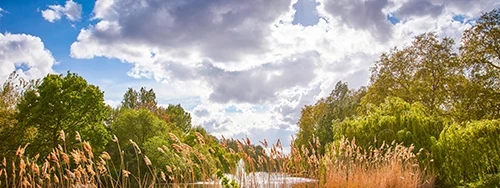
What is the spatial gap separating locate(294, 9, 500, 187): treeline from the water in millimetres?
1107

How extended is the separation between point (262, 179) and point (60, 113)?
18.1m

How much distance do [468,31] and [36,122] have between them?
19.4 m

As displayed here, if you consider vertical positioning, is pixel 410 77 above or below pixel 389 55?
below

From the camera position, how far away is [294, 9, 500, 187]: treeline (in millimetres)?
12055

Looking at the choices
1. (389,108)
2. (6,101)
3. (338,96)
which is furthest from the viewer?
(338,96)

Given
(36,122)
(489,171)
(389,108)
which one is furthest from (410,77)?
(36,122)

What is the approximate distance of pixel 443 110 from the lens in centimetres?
1961

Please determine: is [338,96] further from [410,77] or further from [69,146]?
[69,146]

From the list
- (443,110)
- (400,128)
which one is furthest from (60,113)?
(443,110)

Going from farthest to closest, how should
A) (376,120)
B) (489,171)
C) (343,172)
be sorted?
(376,120) < (489,171) < (343,172)

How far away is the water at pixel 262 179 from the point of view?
20.5 feet

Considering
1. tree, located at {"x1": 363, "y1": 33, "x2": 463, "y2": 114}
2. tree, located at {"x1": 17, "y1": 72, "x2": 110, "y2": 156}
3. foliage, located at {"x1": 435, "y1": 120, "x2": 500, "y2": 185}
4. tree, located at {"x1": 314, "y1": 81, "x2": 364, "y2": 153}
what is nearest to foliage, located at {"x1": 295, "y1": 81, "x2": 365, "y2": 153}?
tree, located at {"x1": 314, "y1": 81, "x2": 364, "y2": 153}

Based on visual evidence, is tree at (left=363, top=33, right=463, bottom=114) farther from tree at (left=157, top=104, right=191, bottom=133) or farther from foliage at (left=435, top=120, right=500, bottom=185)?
tree at (left=157, top=104, right=191, bottom=133)

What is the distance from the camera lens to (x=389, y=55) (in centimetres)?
2417
